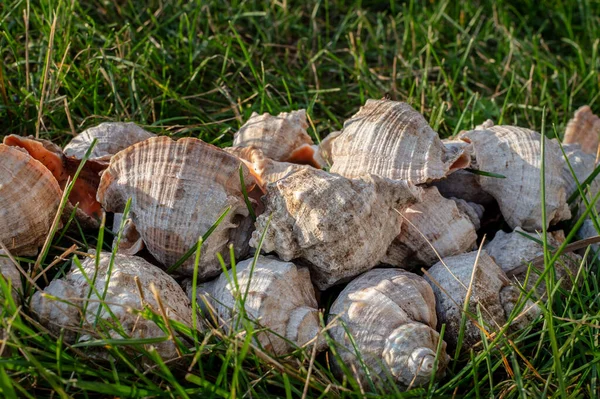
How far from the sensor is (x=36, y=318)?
1.75 meters

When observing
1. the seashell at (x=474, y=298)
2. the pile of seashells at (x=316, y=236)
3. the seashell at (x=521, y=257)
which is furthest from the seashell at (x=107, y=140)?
the seashell at (x=521, y=257)

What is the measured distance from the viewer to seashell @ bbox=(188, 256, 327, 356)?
1.75 metres

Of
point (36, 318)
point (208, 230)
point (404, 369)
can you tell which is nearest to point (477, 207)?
point (404, 369)

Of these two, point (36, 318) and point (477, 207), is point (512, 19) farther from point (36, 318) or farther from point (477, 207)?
point (36, 318)

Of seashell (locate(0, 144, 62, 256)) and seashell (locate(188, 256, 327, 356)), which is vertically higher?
seashell (locate(0, 144, 62, 256))

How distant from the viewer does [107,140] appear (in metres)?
2.25

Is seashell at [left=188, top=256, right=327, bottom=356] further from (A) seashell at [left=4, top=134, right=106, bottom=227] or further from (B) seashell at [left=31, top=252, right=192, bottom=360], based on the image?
(A) seashell at [left=4, top=134, right=106, bottom=227]

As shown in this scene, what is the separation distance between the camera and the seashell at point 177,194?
73.9 inches

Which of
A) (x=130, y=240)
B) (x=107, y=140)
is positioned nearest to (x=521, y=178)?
(x=130, y=240)

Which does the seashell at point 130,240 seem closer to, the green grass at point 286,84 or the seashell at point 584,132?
the green grass at point 286,84

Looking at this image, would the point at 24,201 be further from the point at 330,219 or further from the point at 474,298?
the point at 474,298

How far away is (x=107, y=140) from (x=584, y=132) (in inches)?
70.8

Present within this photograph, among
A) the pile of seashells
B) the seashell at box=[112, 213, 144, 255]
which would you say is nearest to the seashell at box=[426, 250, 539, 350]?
the pile of seashells

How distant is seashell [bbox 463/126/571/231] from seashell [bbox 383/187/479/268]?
197mm
